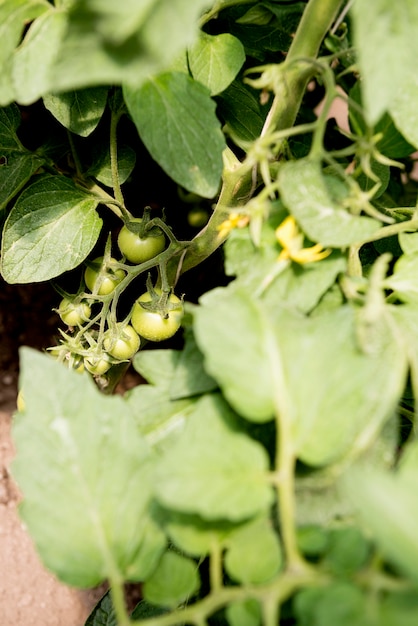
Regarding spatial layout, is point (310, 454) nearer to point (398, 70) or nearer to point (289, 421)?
point (289, 421)

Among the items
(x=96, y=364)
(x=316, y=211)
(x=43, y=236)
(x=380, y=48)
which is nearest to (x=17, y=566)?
(x=96, y=364)

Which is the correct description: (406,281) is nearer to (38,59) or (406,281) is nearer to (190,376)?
(190,376)

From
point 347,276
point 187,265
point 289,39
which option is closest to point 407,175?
point 289,39

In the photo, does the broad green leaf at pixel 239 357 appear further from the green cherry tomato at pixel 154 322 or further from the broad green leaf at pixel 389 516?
the green cherry tomato at pixel 154 322

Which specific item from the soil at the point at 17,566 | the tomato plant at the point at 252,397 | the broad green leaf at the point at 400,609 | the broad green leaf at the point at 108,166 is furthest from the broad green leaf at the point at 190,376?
the soil at the point at 17,566

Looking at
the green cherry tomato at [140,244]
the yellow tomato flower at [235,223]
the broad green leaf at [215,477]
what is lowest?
the green cherry tomato at [140,244]

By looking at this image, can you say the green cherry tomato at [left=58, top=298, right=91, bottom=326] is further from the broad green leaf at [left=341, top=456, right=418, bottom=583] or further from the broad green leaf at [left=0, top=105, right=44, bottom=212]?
the broad green leaf at [left=341, top=456, right=418, bottom=583]
